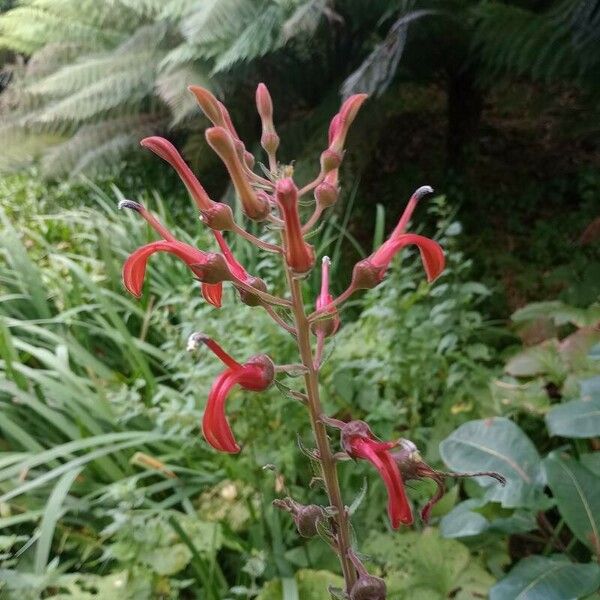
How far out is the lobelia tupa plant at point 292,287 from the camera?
540 mm

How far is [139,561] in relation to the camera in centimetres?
117

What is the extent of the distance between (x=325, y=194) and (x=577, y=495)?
740mm

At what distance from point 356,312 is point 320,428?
5.05 ft

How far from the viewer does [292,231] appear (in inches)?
21.5

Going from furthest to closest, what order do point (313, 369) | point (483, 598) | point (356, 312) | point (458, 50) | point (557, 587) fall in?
1. point (458, 50)
2. point (356, 312)
3. point (483, 598)
4. point (557, 587)
5. point (313, 369)

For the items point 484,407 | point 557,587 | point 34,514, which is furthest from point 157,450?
point 557,587

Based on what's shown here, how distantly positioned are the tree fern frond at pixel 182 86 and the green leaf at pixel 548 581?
194 cm

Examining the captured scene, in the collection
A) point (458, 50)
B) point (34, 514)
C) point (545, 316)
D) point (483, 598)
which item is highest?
point (458, 50)

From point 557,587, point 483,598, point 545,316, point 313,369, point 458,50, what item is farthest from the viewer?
point 458,50

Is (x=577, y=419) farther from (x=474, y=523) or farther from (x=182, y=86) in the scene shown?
(x=182, y=86)

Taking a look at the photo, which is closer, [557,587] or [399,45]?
[557,587]

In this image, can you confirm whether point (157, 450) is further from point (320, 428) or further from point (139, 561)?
point (320, 428)

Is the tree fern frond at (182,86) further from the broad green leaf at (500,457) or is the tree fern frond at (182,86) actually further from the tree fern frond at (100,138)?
the broad green leaf at (500,457)

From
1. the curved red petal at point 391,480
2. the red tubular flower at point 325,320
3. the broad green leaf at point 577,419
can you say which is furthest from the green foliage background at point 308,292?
the curved red petal at point 391,480
